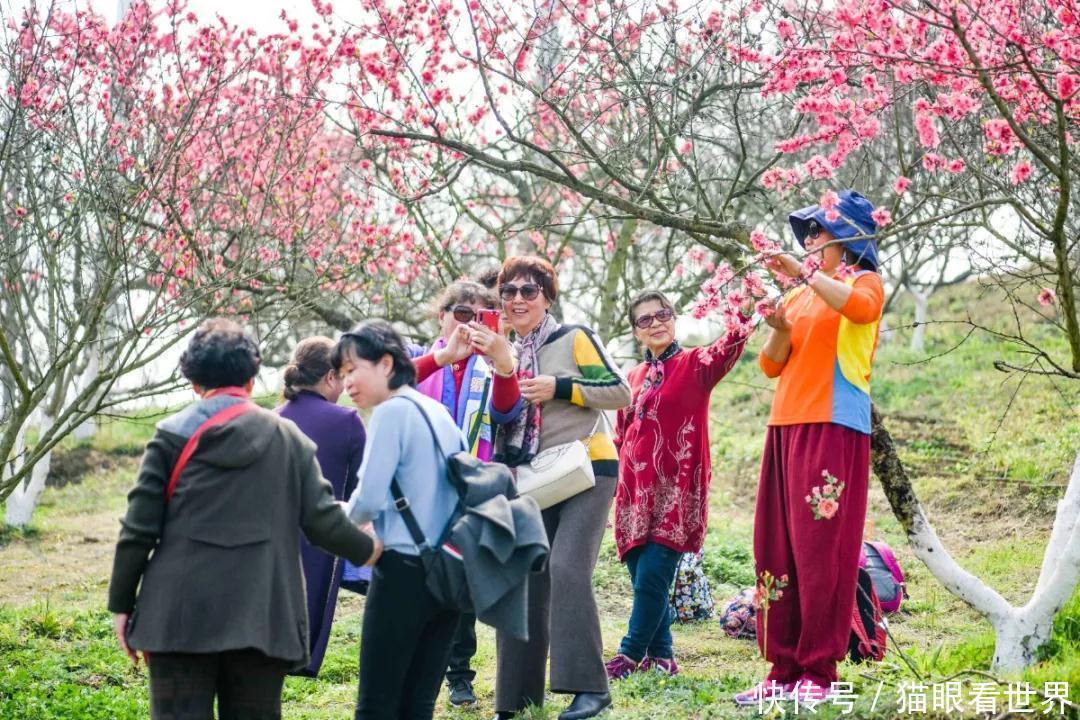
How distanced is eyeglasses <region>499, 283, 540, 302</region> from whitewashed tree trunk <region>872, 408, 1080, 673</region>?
1.52m

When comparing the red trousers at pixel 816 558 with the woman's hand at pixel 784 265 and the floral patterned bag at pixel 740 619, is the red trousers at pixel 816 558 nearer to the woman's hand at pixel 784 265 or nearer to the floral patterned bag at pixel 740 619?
the woman's hand at pixel 784 265

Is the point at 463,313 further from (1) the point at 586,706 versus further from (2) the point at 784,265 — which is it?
(1) the point at 586,706

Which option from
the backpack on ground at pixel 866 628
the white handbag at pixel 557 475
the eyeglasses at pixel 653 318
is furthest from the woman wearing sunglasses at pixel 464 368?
the backpack on ground at pixel 866 628

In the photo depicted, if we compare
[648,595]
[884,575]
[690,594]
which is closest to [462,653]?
[648,595]

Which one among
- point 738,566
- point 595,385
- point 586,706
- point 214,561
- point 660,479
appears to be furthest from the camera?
point 738,566

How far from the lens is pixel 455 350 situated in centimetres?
457

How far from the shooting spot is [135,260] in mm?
6676

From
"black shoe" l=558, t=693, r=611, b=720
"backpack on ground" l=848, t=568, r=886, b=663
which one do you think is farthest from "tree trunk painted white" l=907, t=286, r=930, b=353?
"black shoe" l=558, t=693, r=611, b=720

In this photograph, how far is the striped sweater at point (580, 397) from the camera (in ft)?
15.5

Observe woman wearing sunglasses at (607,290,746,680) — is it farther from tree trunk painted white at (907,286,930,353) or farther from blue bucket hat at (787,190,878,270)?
tree trunk painted white at (907,286,930,353)

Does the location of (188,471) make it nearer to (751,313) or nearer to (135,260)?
(751,313)

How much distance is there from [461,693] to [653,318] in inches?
75.4

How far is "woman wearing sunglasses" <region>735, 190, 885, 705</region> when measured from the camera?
4383 millimetres

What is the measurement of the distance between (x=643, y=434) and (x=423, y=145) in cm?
404
